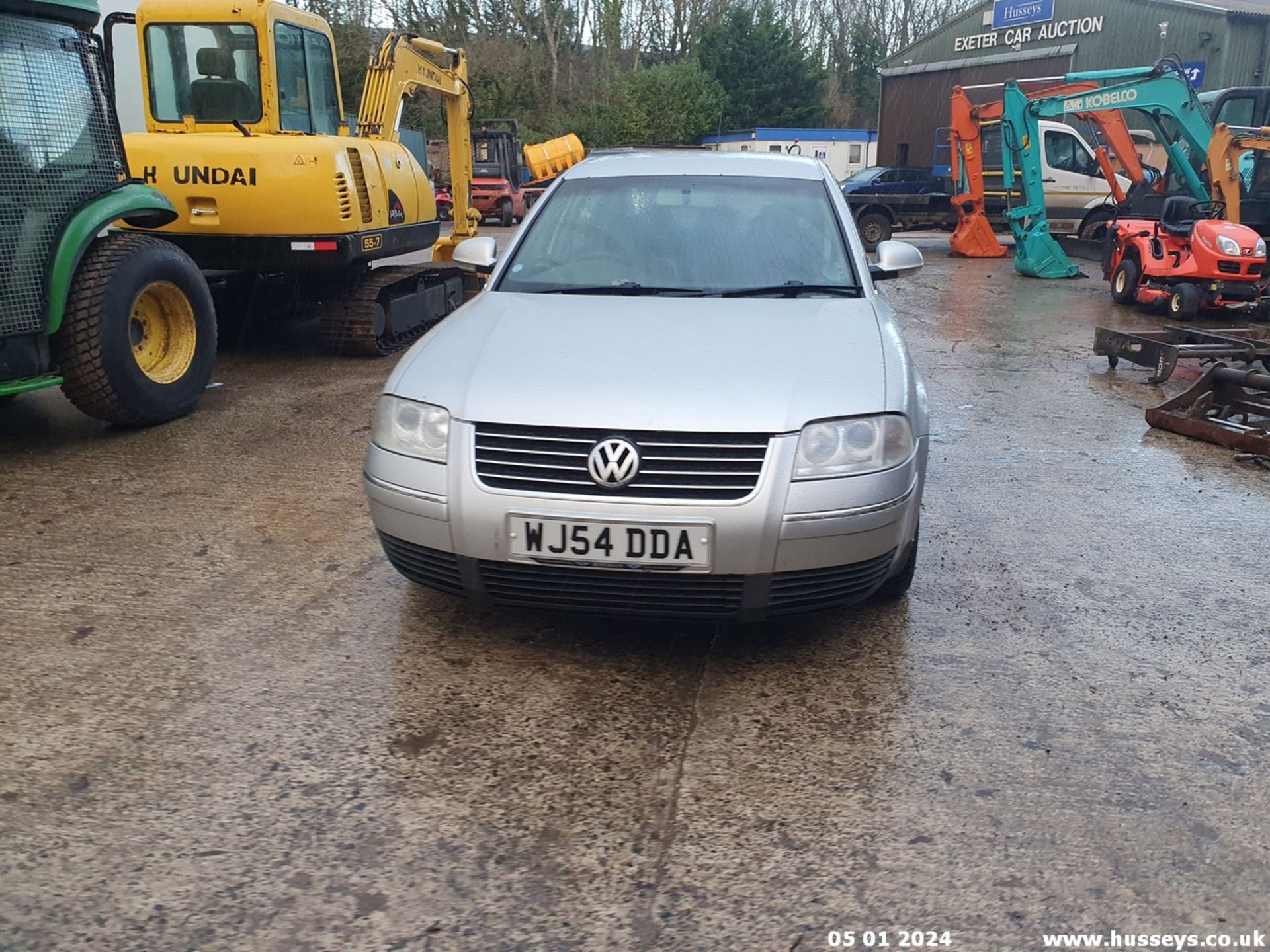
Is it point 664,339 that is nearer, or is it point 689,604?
point 689,604

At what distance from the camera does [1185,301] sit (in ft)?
37.9

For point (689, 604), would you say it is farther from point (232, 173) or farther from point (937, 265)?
point (937, 265)

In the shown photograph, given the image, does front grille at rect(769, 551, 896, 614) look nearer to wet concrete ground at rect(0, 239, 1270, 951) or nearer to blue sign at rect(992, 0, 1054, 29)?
wet concrete ground at rect(0, 239, 1270, 951)

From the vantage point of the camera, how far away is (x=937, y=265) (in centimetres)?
1802

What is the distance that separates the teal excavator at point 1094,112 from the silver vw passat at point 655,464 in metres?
12.6

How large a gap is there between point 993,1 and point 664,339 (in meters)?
31.2

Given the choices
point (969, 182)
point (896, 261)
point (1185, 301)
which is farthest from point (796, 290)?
point (969, 182)

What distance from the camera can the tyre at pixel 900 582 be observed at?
380 centimetres

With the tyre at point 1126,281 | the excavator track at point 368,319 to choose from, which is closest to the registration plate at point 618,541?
the excavator track at point 368,319

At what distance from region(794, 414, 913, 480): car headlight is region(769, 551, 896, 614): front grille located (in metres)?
0.28

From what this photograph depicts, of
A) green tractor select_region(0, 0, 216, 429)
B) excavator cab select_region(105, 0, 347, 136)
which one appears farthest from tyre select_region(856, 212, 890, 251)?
green tractor select_region(0, 0, 216, 429)

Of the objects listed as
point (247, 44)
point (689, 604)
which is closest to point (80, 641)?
point (689, 604)

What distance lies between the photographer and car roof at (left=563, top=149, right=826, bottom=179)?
4.91 metres

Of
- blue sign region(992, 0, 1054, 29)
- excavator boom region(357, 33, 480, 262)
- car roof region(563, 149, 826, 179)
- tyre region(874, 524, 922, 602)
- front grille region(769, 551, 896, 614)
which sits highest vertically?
blue sign region(992, 0, 1054, 29)
